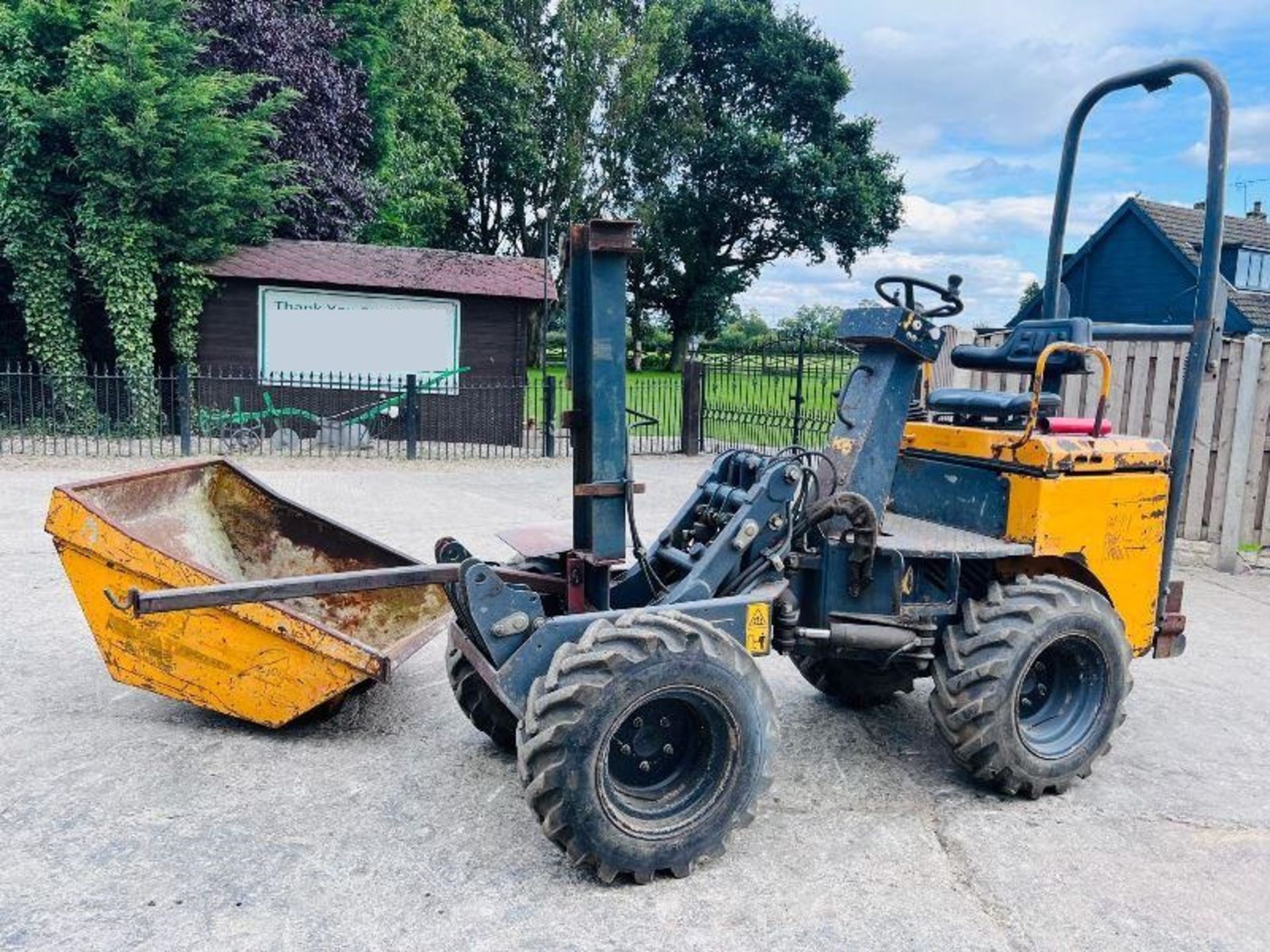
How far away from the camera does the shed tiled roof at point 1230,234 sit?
25578 mm

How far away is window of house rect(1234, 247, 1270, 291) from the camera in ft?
91.6

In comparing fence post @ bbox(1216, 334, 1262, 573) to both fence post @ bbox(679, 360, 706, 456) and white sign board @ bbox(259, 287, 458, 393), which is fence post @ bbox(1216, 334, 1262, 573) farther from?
white sign board @ bbox(259, 287, 458, 393)

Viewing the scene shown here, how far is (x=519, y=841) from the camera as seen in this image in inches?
142

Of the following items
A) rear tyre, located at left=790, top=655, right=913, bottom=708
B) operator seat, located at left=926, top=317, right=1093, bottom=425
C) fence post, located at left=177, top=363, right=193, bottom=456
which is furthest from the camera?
fence post, located at left=177, top=363, right=193, bottom=456

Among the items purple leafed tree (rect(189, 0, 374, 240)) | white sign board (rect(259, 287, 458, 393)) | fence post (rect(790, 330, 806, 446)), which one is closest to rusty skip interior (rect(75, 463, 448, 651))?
fence post (rect(790, 330, 806, 446))

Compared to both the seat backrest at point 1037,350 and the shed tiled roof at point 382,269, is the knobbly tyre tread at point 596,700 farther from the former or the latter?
the shed tiled roof at point 382,269

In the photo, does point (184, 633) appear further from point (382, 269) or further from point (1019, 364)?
point (382, 269)

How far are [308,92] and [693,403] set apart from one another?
32.0 feet

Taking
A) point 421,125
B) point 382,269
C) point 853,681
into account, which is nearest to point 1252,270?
point 421,125

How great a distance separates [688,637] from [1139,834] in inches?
75.7

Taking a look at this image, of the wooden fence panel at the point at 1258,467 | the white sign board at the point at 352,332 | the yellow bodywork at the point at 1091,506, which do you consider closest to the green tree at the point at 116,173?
Answer: the white sign board at the point at 352,332

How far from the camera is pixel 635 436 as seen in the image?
17.8 metres

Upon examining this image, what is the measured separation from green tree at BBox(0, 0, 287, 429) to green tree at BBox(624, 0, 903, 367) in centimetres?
1967

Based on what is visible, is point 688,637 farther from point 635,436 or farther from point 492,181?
point 492,181
